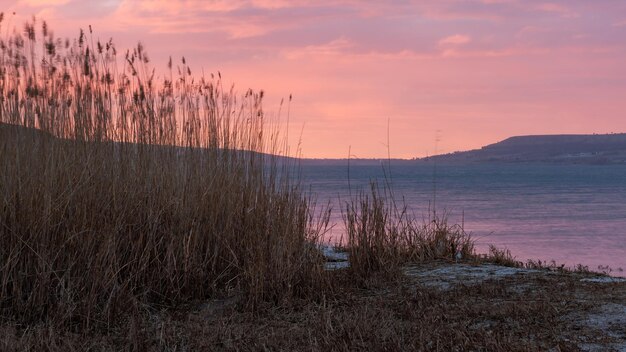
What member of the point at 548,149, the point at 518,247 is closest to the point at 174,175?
the point at 518,247

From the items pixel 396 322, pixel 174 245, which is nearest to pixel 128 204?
pixel 174 245

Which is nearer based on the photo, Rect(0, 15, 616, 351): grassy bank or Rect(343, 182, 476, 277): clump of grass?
Rect(0, 15, 616, 351): grassy bank

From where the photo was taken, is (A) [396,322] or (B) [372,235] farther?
(B) [372,235]

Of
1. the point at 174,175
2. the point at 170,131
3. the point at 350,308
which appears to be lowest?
the point at 350,308

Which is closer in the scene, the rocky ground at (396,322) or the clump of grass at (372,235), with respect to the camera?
the rocky ground at (396,322)

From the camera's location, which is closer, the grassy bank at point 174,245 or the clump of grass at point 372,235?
the grassy bank at point 174,245

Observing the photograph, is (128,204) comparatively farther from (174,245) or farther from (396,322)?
(396,322)

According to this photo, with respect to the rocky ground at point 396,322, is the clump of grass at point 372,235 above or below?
above

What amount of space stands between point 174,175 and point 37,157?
1.09 m

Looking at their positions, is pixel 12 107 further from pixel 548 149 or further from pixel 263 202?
pixel 548 149

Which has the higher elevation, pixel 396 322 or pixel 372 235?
pixel 372 235

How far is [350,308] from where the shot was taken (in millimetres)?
4980

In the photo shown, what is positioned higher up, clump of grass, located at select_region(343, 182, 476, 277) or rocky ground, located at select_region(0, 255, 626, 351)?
clump of grass, located at select_region(343, 182, 476, 277)

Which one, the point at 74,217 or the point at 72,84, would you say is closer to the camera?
the point at 74,217
